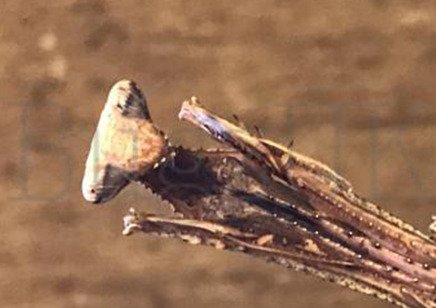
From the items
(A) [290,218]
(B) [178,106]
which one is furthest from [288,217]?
(B) [178,106]

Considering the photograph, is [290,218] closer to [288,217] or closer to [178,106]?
[288,217]

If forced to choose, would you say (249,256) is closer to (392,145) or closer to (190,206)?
(190,206)

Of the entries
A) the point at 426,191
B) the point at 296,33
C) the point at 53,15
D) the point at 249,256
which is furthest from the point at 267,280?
the point at 53,15

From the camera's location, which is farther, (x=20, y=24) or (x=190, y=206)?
(x=20, y=24)
